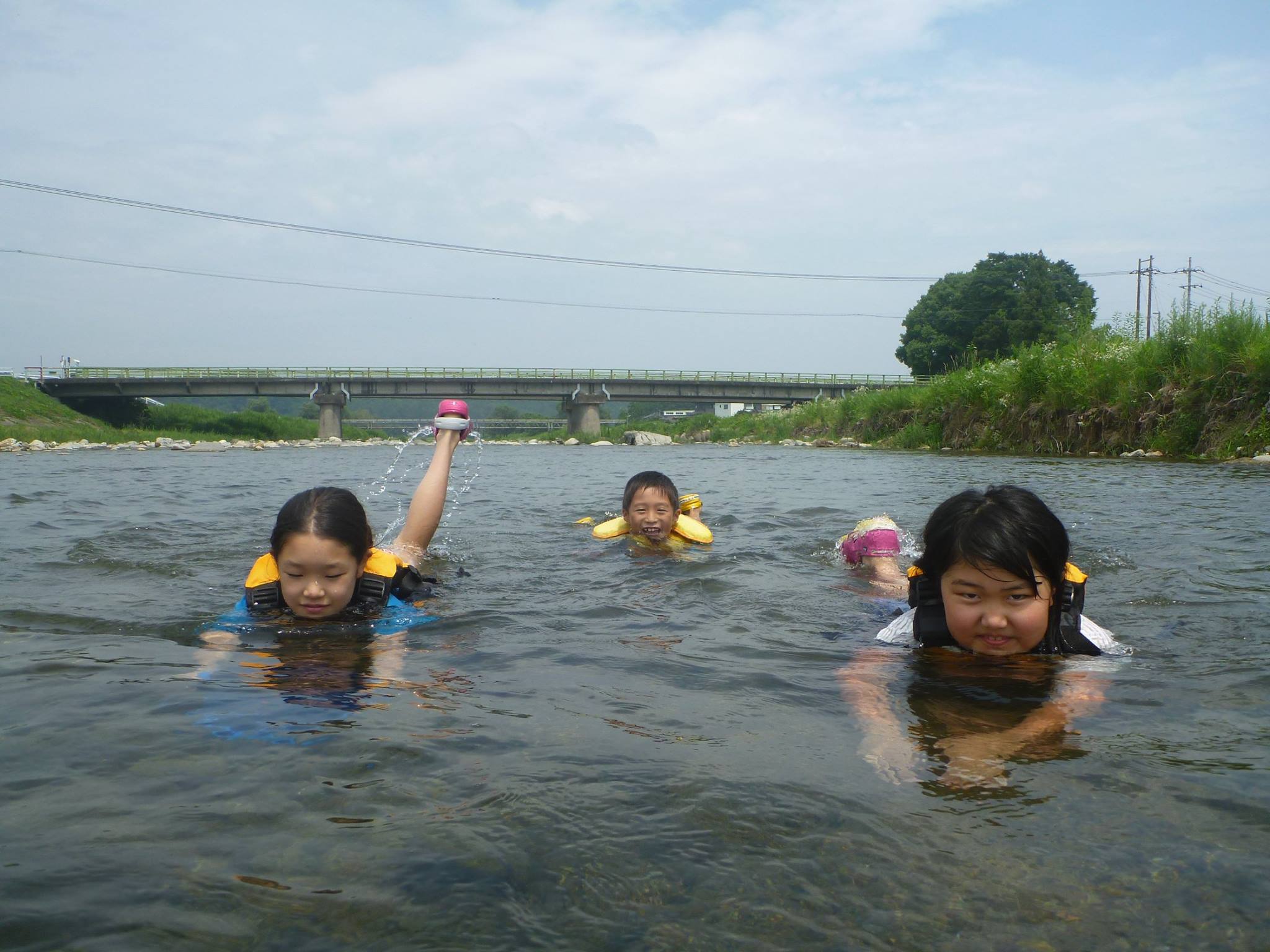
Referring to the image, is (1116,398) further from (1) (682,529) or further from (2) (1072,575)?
(2) (1072,575)

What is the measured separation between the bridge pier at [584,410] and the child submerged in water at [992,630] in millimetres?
58482

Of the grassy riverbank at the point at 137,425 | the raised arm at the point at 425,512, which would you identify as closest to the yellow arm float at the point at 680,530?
the raised arm at the point at 425,512

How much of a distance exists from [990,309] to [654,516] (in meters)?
69.4

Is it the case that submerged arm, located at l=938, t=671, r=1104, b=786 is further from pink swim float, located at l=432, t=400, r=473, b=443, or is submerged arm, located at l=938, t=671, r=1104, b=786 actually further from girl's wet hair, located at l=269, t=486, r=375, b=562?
pink swim float, located at l=432, t=400, r=473, b=443

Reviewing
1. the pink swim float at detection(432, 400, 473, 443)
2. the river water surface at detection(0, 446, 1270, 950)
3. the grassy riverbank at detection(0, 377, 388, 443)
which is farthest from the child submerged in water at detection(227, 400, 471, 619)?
the grassy riverbank at detection(0, 377, 388, 443)

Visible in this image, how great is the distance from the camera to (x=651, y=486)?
287 inches

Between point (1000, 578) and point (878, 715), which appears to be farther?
point (1000, 578)

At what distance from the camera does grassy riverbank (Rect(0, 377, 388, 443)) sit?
1462 inches

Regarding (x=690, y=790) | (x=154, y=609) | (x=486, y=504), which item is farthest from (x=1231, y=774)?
(x=486, y=504)

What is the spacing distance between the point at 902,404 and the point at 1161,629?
24.5m

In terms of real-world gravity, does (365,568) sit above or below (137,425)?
below

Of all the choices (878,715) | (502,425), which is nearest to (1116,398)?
(878,715)

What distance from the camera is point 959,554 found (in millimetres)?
3473

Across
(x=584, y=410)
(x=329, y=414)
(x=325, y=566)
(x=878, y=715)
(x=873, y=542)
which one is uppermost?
(x=584, y=410)
